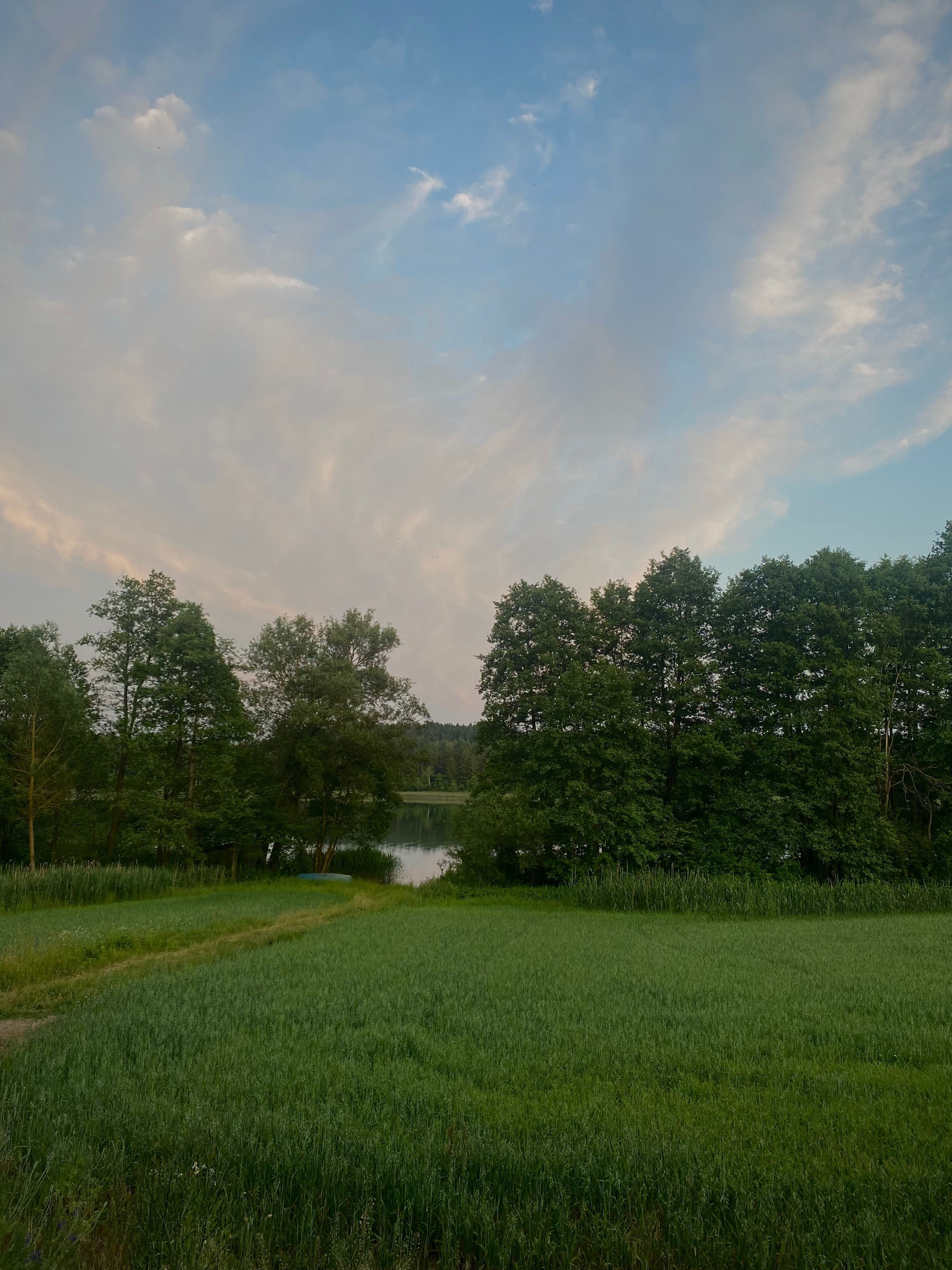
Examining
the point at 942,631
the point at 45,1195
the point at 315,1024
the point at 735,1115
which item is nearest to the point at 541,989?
the point at 315,1024

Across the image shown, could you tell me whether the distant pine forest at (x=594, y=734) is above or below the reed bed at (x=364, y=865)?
above

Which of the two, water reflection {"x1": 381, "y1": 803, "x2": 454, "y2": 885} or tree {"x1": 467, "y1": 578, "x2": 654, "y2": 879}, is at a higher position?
tree {"x1": 467, "y1": 578, "x2": 654, "y2": 879}

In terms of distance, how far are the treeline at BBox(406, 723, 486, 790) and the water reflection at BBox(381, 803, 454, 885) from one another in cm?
219

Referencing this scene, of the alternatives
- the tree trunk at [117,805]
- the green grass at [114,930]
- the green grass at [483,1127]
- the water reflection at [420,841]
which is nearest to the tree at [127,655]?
the tree trunk at [117,805]

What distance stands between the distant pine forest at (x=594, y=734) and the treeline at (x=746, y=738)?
0.11m

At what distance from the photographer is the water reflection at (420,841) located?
40750 mm

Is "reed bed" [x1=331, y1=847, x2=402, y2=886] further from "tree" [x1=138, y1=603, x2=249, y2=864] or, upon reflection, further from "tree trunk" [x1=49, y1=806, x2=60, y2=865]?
"tree trunk" [x1=49, y1=806, x2=60, y2=865]

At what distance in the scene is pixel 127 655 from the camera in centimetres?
2981

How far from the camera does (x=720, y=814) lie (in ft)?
89.8

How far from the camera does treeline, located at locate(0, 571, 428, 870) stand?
2847 cm

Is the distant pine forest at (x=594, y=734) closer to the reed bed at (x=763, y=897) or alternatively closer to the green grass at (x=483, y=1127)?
the reed bed at (x=763, y=897)

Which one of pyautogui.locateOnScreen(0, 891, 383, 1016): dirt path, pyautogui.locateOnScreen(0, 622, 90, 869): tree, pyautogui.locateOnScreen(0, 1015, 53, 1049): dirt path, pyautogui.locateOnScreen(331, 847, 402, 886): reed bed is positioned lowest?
pyautogui.locateOnScreen(331, 847, 402, 886): reed bed

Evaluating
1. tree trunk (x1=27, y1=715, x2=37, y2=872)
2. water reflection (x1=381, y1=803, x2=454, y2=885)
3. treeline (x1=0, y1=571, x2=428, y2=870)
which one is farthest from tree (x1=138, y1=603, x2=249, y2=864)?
water reflection (x1=381, y1=803, x2=454, y2=885)

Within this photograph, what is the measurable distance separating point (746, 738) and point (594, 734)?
22.1 feet
